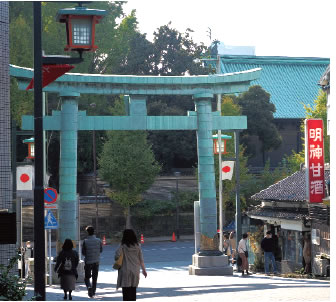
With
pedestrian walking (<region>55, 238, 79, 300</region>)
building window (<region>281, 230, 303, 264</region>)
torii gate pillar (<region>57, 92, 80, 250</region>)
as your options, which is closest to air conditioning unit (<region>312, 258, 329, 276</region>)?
building window (<region>281, 230, 303, 264</region>)

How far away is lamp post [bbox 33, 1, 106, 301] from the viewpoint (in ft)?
36.8

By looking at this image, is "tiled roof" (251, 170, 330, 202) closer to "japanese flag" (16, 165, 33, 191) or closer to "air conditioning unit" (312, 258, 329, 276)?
"air conditioning unit" (312, 258, 329, 276)

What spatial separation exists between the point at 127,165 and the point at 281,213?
75.5 feet

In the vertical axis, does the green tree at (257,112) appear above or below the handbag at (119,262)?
above

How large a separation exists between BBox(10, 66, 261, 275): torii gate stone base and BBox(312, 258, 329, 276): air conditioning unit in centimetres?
286

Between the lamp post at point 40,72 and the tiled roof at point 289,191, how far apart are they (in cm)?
1631

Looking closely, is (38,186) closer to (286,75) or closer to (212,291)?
(212,291)

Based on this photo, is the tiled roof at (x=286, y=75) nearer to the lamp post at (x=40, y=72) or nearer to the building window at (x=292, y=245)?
the building window at (x=292, y=245)

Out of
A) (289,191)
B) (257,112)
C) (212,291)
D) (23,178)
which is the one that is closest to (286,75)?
(257,112)

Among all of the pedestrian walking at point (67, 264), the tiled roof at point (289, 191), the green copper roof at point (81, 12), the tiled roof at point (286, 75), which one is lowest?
the pedestrian walking at point (67, 264)

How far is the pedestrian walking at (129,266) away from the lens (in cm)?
1255

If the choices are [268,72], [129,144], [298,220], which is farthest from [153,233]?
[298,220]

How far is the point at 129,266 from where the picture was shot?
12.6 metres

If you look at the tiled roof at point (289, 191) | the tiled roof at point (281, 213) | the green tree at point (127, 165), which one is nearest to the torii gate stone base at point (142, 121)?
the tiled roof at point (281, 213)
